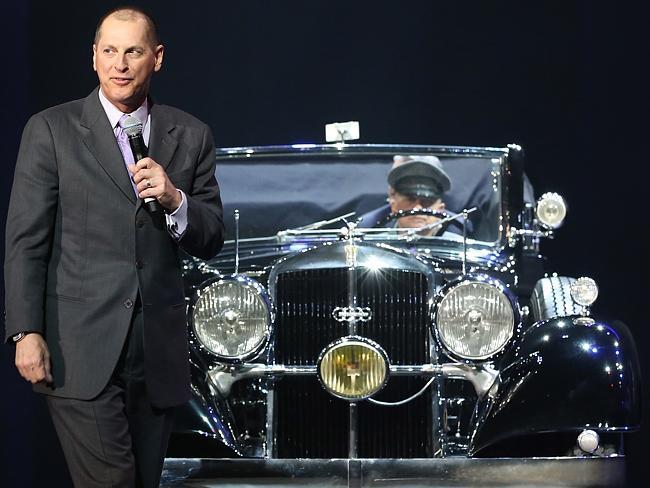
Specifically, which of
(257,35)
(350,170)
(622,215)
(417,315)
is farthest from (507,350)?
(257,35)

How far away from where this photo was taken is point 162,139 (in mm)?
2596

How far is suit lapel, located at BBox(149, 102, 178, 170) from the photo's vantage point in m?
2.57

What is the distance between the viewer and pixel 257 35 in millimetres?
6535

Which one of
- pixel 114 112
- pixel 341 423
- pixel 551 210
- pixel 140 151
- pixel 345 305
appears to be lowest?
pixel 341 423

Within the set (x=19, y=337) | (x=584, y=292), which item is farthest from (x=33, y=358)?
(x=584, y=292)

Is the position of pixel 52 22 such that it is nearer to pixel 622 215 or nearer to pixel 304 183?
pixel 304 183

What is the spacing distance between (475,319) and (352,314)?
15.8 inches

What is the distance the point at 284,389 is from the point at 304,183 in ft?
3.63

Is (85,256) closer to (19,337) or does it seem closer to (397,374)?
(19,337)

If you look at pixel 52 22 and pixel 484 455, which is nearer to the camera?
pixel 484 455

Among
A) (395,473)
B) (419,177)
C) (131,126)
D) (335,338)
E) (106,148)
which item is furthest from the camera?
(419,177)

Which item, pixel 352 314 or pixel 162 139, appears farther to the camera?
pixel 352 314

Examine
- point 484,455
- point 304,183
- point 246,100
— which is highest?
point 246,100

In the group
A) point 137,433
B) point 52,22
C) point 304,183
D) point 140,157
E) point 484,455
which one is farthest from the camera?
point 52,22
